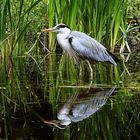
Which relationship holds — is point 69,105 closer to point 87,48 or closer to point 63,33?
point 87,48

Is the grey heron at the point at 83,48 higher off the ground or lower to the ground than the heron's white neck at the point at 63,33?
lower

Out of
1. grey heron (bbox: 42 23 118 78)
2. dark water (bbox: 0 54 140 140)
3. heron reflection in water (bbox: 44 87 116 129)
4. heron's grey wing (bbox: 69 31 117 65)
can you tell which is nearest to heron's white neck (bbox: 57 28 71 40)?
grey heron (bbox: 42 23 118 78)

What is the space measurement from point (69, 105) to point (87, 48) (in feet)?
7.83

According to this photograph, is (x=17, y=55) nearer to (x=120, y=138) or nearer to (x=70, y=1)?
(x=70, y=1)

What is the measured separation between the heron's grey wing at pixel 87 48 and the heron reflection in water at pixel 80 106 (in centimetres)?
144

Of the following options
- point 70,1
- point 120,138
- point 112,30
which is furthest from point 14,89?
point 112,30

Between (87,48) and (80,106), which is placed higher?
(87,48)

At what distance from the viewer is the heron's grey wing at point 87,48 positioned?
623cm

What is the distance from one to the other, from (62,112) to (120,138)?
85 centimetres

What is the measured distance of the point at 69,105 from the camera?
4.03 m

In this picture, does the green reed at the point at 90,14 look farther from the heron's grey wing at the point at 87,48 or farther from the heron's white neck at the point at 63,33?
the heron's grey wing at the point at 87,48

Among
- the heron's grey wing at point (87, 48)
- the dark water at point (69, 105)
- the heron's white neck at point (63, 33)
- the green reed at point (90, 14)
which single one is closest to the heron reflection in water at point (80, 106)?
the dark water at point (69, 105)

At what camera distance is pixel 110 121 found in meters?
3.44

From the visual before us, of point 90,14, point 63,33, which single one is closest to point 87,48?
point 63,33
